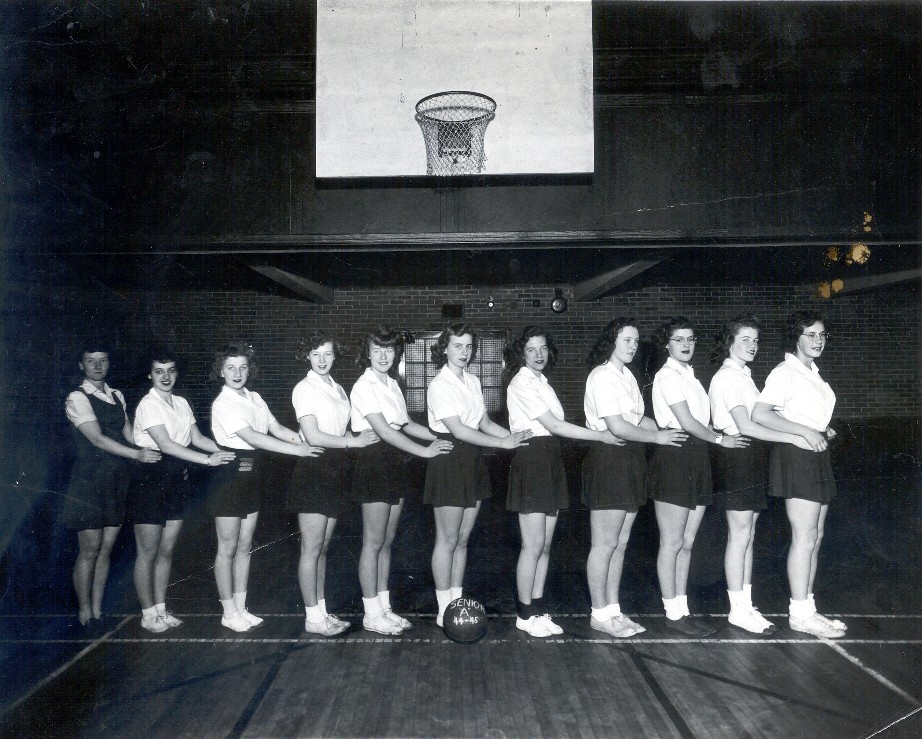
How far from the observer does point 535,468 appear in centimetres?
349

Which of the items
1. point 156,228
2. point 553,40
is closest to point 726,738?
point 553,40

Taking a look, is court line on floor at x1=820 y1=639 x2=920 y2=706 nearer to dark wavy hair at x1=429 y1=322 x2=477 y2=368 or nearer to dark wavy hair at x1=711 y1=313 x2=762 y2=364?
dark wavy hair at x1=711 y1=313 x2=762 y2=364

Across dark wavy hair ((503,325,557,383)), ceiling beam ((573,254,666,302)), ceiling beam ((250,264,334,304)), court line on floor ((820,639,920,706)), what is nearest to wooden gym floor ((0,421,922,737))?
court line on floor ((820,639,920,706))

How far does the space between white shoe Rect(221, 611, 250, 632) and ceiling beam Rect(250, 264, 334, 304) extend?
3600 millimetres

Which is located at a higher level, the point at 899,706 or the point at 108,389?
the point at 108,389

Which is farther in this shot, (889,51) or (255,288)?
(255,288)

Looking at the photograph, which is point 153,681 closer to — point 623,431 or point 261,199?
point 623,431

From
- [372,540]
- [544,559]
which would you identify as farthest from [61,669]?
[544,559]

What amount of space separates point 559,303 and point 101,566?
584 centimetres

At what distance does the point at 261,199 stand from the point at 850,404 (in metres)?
7.71

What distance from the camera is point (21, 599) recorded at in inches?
160

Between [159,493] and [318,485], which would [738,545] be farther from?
[159,493]

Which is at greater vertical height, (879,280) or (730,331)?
(879,280)

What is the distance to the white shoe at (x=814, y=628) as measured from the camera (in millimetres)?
3445
